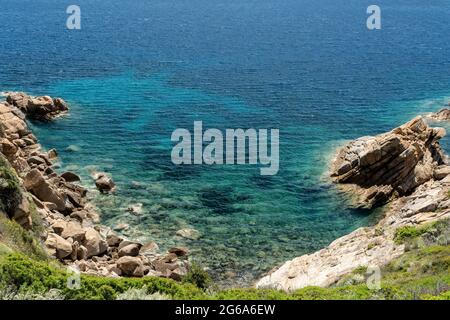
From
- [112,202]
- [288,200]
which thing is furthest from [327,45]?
[112,202]

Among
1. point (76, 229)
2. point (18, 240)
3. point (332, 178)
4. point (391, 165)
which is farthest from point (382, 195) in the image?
point (18, 240)

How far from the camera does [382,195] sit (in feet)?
173

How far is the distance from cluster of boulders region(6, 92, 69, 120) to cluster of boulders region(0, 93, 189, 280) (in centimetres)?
1329

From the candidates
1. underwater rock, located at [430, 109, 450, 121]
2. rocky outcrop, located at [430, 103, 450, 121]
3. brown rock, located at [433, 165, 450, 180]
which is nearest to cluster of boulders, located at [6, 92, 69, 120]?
brown rock, located at [433, 165, 450, 180]

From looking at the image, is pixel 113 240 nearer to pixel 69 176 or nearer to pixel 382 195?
pixel 69 176

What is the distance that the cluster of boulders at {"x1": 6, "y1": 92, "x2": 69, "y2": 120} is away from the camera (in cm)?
7019

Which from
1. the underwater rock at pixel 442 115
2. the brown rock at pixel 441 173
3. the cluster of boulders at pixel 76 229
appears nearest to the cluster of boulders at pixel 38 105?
the cluster of boulders at pixel 76 229

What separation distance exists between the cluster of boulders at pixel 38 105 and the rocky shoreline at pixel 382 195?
37819 mm

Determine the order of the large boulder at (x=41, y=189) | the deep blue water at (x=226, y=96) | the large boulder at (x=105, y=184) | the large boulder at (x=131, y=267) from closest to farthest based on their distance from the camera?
the large boulder at (x=131, y=267), the large boulder at (x=41, y=189), the deep blue water at (x=226, y=96), the large boulder at (x=105, y=184)

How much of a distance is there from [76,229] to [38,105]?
33339 mm

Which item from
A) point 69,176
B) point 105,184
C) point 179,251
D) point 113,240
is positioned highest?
point 69,176

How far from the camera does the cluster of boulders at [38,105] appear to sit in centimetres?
7019

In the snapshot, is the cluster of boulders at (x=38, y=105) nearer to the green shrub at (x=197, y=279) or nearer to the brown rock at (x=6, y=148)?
the brown rock at (x=6, y=148)

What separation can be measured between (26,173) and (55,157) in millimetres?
11548
